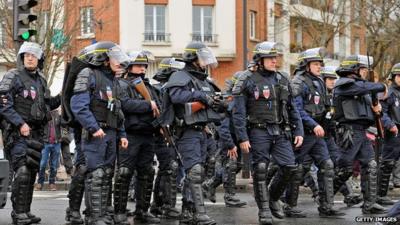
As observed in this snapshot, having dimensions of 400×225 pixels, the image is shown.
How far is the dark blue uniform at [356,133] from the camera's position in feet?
39.0

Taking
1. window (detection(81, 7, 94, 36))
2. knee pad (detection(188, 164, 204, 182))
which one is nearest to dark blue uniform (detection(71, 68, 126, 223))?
knee pad (detection(188, 164, 204, 182))

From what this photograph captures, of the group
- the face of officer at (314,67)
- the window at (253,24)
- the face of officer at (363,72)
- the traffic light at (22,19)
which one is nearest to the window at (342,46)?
the window at (253,24)

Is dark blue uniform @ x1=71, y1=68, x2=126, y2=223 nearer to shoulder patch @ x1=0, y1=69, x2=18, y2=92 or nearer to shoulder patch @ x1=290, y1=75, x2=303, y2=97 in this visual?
shoulder patch @ x1=0, y1=69, x2=18, y2=92

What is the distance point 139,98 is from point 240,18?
30733mm

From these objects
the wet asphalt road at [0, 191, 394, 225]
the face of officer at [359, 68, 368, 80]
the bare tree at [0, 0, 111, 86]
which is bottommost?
the wet asphalt road at [0, 191, 394, 225]

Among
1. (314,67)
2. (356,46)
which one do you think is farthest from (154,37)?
(314,67)

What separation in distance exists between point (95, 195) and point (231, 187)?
14.7ft

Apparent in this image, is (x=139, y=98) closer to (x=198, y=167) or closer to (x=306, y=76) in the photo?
(x=198, y=167)

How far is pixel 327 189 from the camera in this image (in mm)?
11531

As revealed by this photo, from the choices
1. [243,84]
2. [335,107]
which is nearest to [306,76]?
[335,107]

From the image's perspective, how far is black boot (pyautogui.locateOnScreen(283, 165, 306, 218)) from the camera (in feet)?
37.4

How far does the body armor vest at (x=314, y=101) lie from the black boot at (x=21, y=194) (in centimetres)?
386

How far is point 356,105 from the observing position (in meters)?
12.0

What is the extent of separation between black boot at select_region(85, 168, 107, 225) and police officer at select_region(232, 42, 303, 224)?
6.13ft
